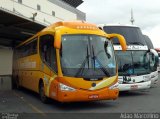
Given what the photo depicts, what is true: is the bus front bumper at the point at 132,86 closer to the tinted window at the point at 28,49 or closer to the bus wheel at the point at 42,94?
the bus wheel at the point at 42,94

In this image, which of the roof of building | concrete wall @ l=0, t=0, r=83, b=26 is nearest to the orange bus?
concrete wall @ l=0, t=0, r=83, b=26

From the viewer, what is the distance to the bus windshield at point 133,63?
16.9 metres

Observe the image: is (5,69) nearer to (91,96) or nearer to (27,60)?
(27,60)

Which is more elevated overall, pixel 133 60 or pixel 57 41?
pixel 57 41

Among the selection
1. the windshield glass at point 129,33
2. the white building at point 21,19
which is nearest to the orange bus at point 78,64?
the windshield glass at point 129,33

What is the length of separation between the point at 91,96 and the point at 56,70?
5.06 ft

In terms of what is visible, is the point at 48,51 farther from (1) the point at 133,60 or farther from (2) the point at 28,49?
(2) the point at 28,49

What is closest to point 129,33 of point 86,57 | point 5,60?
point 86,57

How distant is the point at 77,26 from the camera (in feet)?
45.2

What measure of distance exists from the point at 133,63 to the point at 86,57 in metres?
4.77

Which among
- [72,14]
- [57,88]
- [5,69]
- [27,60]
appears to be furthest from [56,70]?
[72,14]

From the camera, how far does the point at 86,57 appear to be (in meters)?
13.1

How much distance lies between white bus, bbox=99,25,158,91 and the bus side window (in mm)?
2899

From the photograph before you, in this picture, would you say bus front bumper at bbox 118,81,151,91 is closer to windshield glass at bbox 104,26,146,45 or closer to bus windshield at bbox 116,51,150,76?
bus windshield at bbox 116,51,150,76
